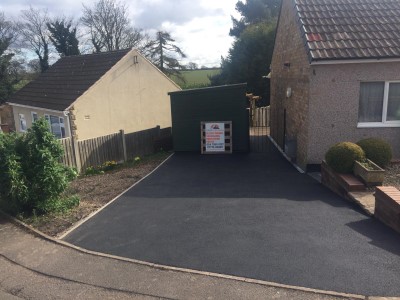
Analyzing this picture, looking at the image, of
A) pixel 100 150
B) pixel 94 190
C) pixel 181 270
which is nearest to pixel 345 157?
pixel 181 270

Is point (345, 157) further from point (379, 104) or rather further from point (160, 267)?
point (160, 267)

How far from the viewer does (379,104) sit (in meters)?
11.6

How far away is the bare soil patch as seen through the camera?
27.7 feet

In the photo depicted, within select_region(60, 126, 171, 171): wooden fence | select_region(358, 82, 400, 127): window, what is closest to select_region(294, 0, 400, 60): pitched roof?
select_region(358, 82, 400, 127): window

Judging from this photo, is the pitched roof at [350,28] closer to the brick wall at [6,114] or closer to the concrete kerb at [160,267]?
the concrete kerb at [160,267]

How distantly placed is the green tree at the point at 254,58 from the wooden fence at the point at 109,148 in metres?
14.1

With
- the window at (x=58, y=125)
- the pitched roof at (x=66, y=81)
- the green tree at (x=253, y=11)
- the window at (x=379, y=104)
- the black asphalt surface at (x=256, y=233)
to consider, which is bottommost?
the black asphalt surface at (x=256, y=233)

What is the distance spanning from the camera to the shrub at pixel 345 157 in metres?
9.79

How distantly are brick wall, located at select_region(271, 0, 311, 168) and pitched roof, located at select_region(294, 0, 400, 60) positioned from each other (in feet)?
1.79

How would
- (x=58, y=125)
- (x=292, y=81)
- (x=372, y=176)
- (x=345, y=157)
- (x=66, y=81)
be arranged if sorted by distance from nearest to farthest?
(x=372, y=176) < (x=345, y=157) < (x=292, y=81) < (x=58, y=125) < (x=66, y=81)

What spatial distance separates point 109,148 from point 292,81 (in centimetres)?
822

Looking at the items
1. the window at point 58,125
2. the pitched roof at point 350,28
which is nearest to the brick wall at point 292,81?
the pitched roof at point 350,28

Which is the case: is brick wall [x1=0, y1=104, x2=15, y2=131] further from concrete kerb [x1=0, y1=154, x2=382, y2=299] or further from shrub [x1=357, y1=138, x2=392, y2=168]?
shrub [x1=357, y1=138, x2=392, y2=168]

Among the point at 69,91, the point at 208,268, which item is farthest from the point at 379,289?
the point at 69,91
